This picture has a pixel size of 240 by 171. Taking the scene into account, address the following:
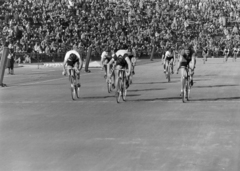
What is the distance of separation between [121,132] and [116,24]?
164ft

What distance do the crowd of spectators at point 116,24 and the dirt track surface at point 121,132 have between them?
27.1m

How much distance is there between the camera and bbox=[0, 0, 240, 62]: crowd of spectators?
53.1m

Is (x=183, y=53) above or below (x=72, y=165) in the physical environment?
above

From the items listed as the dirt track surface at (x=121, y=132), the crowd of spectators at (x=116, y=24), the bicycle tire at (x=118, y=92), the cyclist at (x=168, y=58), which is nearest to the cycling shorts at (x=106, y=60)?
the dirt track surface at (x=121, y=132)

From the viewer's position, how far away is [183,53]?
18.7m

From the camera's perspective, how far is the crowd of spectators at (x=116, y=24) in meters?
53.1

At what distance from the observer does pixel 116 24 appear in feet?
202

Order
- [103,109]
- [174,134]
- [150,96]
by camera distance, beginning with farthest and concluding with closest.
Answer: [150,96] → [103,109] → [174,134]

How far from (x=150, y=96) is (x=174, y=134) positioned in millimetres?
8987

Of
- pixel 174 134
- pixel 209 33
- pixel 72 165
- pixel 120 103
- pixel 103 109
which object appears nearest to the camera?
pixel 72 165

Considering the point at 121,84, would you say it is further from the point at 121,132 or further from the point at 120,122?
the point at 121,132

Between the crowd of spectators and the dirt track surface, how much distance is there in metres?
27.1

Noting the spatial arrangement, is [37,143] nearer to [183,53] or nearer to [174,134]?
[174,134]

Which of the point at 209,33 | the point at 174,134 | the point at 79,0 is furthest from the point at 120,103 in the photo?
the point at 209,33
